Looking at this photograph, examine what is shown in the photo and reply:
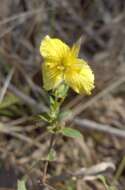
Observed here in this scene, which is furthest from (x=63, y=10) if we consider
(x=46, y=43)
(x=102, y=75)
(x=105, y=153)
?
(x=46, y=43)

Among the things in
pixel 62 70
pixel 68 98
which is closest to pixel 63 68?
pixel 62 70

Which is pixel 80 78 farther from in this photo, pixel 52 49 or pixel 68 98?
pixel 68 98

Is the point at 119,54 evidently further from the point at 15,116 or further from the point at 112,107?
the point at 15,116

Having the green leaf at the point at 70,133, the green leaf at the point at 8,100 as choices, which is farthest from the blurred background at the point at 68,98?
the green leaf at the point at 70,133

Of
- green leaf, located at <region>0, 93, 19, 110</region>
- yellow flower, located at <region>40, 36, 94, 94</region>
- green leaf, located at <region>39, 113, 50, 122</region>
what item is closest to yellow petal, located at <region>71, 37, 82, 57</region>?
yellow flower, located at <region>40, 36, 94, 94</region>

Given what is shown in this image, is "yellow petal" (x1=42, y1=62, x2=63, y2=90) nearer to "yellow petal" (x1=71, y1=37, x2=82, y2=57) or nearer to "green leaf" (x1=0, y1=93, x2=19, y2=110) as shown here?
"yellow petal" (x1=71, y1=37, x2=82, y2=57)

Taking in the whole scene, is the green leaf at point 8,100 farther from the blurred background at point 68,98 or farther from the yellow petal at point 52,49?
the yellow petal at point 52,49

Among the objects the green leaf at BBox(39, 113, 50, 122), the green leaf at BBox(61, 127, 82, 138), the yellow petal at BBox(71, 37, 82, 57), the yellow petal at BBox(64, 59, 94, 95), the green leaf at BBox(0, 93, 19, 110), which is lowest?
the green leaf at BBox(61, 127, 82, 138)
